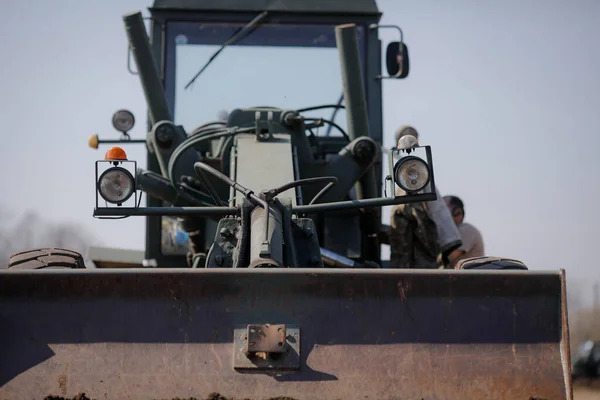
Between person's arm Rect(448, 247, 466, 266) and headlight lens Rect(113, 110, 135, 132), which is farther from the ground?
headlight lens Rect(113, 110, 135, 132)

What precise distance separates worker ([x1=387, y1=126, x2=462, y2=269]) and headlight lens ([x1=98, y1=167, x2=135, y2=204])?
7.97 ft

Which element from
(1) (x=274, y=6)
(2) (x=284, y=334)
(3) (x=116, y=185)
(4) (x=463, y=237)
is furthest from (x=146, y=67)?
(2) (x=284, y=334)

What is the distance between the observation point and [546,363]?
150 inches

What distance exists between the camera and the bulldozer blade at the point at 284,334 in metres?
3.73

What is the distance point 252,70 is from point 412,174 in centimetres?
257

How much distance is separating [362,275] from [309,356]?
383 mm

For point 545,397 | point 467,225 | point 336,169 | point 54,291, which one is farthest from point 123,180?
point 467,225

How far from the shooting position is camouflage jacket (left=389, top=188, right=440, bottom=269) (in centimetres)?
670

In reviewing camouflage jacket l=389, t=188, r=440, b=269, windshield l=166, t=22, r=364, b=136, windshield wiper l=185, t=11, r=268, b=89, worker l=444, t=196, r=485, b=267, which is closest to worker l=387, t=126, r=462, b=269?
camouflage jacket l=389, t=188, r=440, b=269

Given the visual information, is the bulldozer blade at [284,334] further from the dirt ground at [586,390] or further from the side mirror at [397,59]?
the dirt ground at [586,390]

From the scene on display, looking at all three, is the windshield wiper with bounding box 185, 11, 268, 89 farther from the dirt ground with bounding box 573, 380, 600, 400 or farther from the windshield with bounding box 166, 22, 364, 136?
the dirt ground with bounding box 573, 380, 600, 400

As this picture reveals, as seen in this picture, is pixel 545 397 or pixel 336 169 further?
pixel 336 169

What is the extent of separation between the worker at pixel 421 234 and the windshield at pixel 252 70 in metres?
0.76

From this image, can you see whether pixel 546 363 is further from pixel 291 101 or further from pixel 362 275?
pixel 291 101
